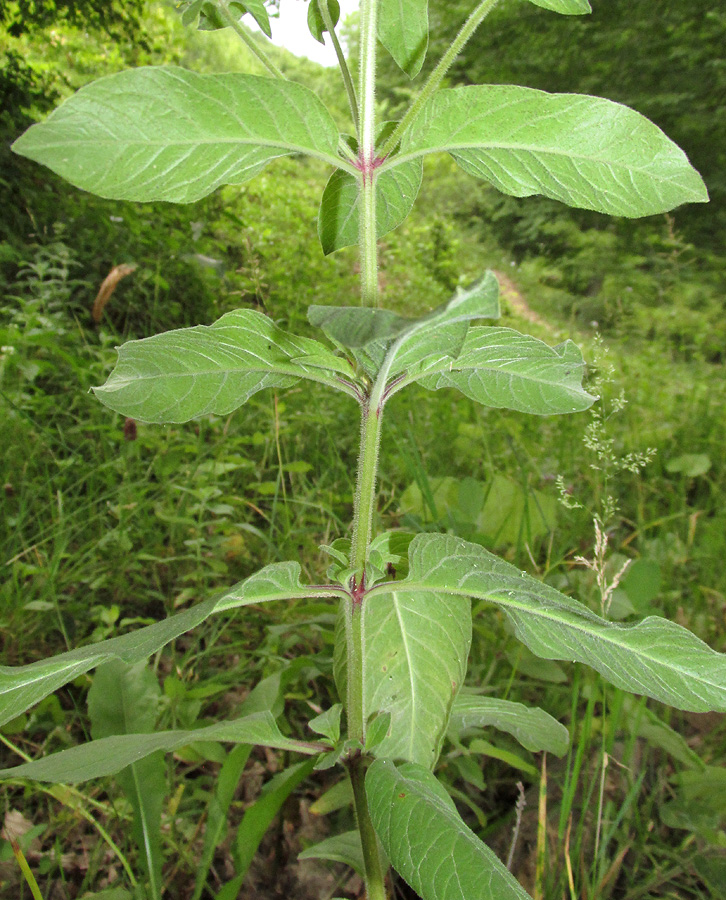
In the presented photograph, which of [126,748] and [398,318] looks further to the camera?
[126,748]

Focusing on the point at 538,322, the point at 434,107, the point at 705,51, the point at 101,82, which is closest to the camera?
the point at 101,82

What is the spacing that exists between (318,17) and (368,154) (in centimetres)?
28

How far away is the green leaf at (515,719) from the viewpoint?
1.04m

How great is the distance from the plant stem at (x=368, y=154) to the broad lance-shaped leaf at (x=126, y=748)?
0.60 metres

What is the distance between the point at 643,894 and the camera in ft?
4.33

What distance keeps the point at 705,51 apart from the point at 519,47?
2.54m

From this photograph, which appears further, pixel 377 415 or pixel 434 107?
pixel 377 415

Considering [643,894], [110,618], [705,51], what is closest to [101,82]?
[110,618]

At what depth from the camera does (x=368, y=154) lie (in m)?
0.79

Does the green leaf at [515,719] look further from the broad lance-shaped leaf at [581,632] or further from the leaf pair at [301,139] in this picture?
the leaf pair at [301,139]

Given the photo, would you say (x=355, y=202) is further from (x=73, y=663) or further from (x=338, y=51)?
(x=73, y=663)

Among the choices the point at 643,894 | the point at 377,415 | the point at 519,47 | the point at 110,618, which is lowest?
the point at 643,894

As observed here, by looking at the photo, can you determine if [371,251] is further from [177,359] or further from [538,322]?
[538,322]

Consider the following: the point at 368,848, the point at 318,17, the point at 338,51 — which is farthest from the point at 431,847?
the point at 318,17
